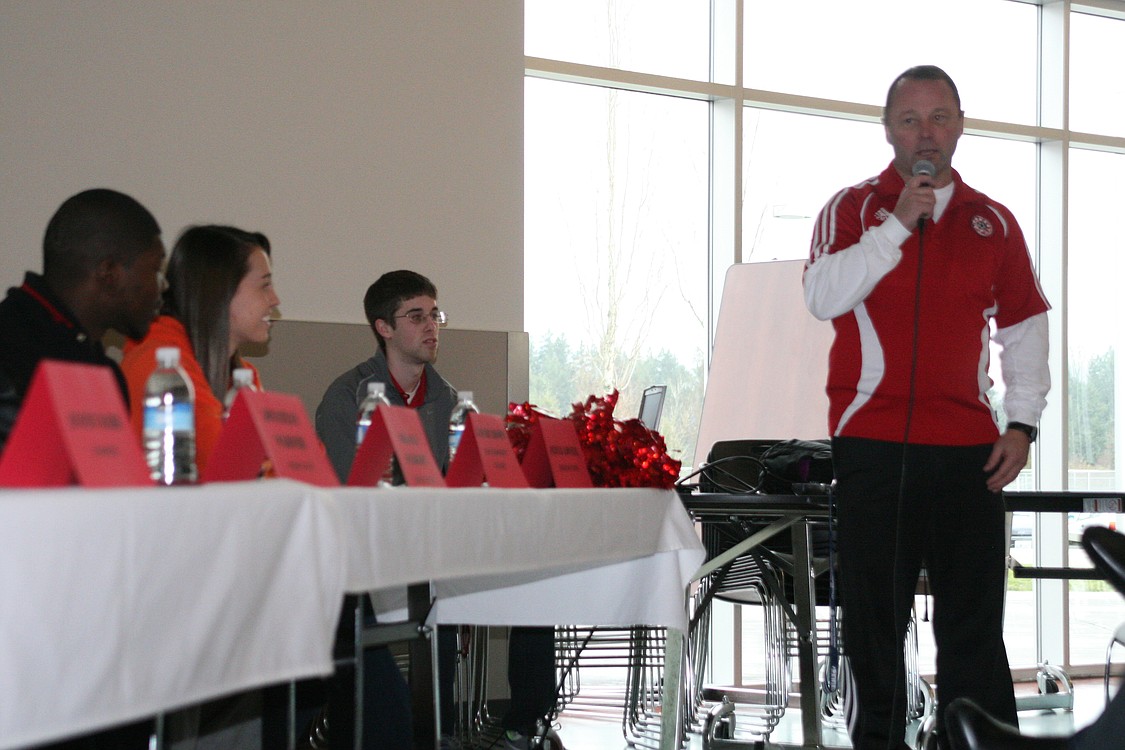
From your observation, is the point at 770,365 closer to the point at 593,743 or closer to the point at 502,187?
the point at 502,187

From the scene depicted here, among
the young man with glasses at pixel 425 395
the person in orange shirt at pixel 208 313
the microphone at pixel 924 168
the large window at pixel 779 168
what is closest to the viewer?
the person in orange shirt at pixel 208 313

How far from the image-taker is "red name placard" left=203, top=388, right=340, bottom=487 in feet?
5.48

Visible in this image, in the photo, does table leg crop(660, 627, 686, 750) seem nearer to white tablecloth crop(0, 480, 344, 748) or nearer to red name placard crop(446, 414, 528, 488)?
red name placard crop(446, 414, 528, 488)

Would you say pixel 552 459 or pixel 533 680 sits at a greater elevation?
pixel 552 459

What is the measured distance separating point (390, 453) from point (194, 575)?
873mm

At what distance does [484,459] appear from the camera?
2.27 m

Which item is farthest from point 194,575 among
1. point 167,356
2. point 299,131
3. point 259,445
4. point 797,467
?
point 299,131

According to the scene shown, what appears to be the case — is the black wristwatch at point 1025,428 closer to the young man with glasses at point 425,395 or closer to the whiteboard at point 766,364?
the young man with glasses at point 425,395

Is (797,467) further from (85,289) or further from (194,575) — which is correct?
(194,575)

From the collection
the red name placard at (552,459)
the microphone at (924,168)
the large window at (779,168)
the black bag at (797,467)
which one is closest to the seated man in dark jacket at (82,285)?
the red name placard at (552,459)

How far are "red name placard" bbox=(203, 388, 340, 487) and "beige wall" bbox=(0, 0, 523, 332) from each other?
2910mm

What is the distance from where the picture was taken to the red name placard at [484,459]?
229 centimetres

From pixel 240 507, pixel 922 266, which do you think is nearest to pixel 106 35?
pixel 922 266

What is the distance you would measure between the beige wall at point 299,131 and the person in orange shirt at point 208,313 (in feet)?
6.55
